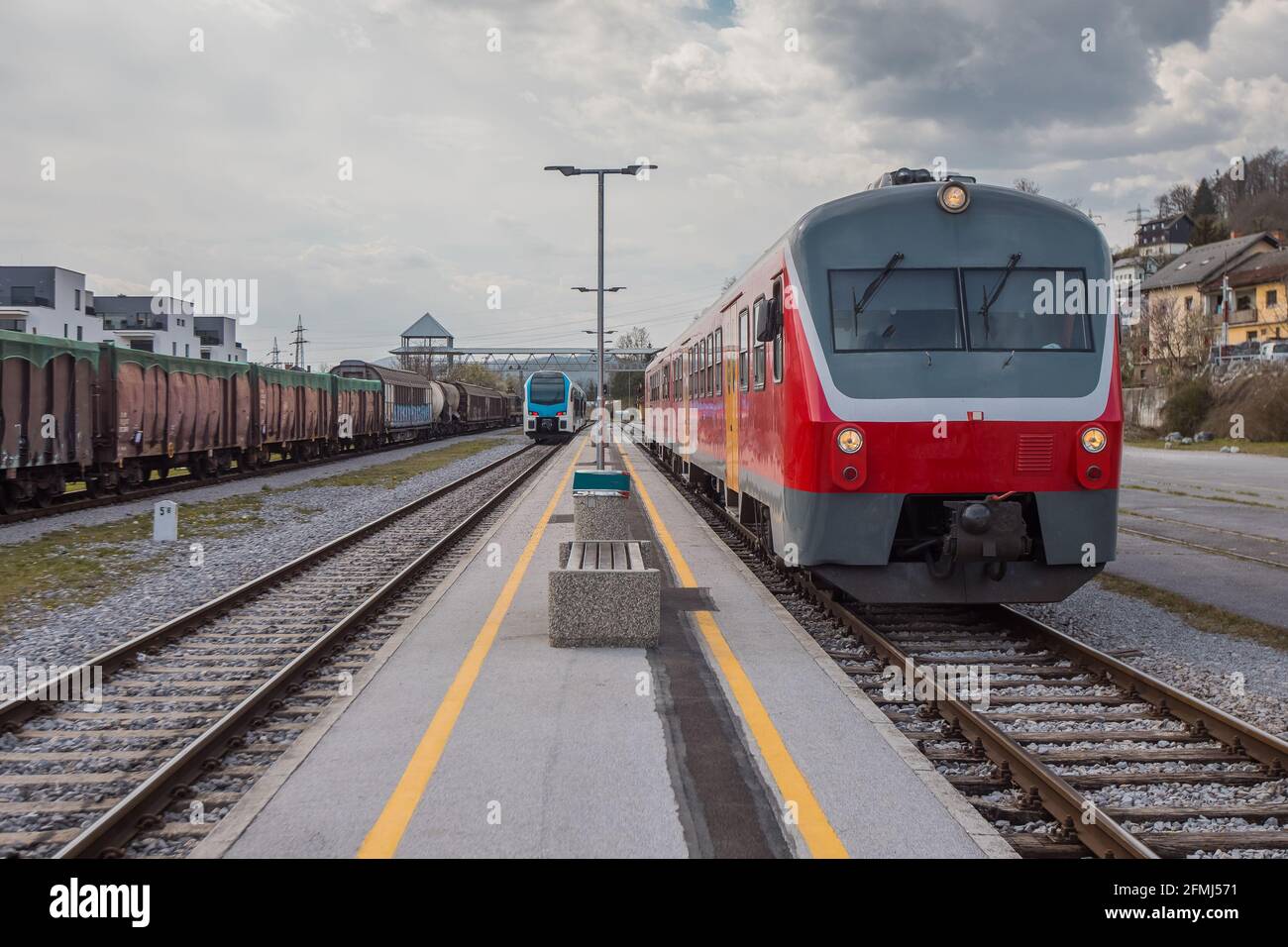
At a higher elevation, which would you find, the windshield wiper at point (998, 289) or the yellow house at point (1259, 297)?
the yellow house at point (1259, 297)

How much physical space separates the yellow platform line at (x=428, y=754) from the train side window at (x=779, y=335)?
10.1 ft

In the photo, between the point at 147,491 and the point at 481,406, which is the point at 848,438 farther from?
the point at 481,406

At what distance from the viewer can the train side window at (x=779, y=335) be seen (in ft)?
27.7

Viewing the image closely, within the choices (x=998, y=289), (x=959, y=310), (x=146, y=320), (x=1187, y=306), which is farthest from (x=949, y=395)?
(x=146, y=320)

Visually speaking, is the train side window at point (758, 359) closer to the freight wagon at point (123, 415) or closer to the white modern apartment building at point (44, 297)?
the freight wagon at point (123, 415)

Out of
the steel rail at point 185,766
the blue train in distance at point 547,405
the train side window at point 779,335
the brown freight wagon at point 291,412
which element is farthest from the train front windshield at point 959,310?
the blue train in distance at point 547,405

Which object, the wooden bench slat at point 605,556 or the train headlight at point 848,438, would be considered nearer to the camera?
the train headlight at point 848,438

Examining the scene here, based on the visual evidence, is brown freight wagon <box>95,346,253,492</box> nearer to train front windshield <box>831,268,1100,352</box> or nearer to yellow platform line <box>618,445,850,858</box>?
yellow platform line <box>618,445,850,858</box>

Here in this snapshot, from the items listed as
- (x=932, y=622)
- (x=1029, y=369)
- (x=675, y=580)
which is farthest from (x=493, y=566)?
(x=1029, y=369)

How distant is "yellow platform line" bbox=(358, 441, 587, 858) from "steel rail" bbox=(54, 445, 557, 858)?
105 cm

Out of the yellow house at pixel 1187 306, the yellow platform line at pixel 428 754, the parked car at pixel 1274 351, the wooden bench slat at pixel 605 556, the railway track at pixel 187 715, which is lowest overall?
the railway track at pixel 187 715

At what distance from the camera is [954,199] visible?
8.05m

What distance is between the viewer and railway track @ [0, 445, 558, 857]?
475 centimetres

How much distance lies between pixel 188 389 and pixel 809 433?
809 inches
